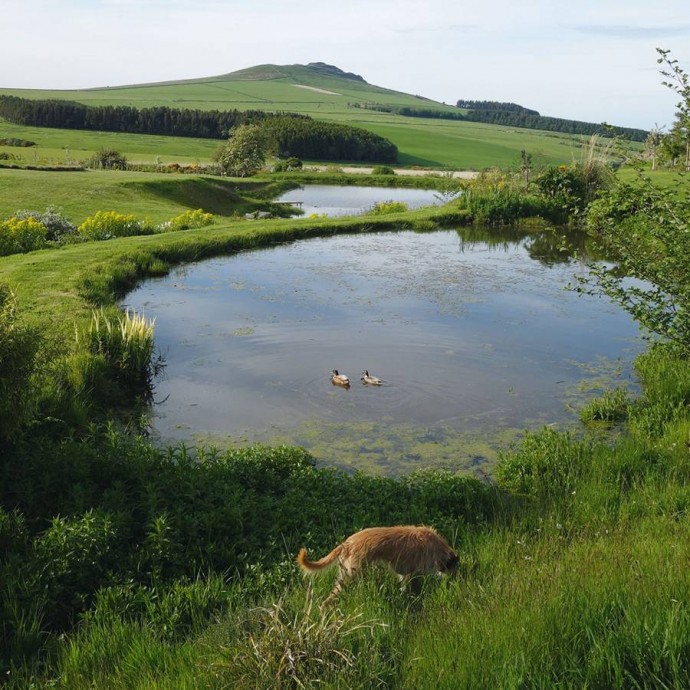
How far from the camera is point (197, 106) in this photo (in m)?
151

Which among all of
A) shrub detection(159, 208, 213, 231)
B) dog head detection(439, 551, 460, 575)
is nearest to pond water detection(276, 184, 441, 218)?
shrub detection(159, 208, 213, 231)

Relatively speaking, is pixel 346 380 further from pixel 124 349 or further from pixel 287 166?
pixel 287 166

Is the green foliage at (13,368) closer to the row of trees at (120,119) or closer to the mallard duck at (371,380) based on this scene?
the mallard duck at (371,380)

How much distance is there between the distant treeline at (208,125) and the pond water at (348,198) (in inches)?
1086

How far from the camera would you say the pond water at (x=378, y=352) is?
965 cm

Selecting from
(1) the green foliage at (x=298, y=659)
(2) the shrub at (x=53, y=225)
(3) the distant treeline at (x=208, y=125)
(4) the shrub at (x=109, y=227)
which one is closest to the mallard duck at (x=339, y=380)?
(1) the green foliage at (x=298, y=659)

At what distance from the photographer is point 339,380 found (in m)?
11.1

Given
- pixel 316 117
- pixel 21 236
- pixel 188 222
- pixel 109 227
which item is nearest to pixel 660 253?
pixel 21 236

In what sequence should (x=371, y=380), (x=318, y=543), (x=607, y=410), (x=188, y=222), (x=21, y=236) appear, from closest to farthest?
1. (x=318, y=543)
2. (x=607, y=410)
3. (x=371, y=380)
4. (x=21, y=236)
5. (x=188, y=222)

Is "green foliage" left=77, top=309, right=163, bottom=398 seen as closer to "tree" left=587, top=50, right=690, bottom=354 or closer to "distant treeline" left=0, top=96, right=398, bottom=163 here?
"tree" left=587, top=50, right=690, bottom=354

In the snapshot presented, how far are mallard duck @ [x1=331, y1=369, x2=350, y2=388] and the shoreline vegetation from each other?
9.31 feet

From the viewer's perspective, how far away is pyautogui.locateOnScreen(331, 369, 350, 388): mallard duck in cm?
1110

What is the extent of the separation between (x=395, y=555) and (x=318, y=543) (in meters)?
1.36

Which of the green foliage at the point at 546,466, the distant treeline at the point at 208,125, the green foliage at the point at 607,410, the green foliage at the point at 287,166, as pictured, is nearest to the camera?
the green foliage at the point at 546,466
